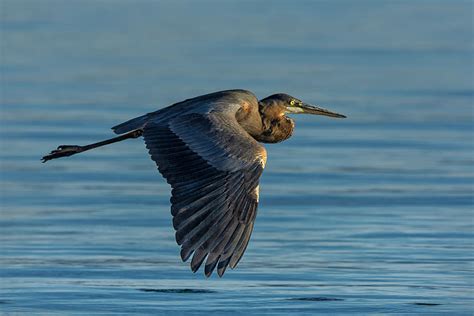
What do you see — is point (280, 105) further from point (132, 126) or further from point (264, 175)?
point (264, 175)

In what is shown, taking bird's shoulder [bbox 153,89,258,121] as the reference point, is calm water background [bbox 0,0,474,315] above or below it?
below

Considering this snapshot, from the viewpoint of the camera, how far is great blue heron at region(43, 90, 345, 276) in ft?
25.1

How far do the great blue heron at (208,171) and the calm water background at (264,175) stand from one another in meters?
1.13

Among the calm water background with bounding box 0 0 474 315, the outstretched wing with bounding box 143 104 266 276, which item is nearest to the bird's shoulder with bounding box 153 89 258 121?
the outstretched wing with bounding box 143 104 266 276

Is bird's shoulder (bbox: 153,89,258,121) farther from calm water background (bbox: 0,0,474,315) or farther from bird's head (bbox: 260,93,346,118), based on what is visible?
calm water background (bbox: 0,0,474,315)

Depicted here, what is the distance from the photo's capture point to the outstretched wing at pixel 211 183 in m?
Answer: 7.63

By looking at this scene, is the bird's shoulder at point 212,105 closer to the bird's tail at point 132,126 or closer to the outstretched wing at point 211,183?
the bird's tail at point 132,126

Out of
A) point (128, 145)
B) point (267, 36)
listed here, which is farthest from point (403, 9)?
point (128, 145)

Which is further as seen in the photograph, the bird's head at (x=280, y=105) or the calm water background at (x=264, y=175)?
the bird's head at (x=280, y=105)

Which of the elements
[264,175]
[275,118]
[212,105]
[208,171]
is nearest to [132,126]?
[212,105]

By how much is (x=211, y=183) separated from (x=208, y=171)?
134mm

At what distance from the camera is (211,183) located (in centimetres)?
797

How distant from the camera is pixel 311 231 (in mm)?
11523

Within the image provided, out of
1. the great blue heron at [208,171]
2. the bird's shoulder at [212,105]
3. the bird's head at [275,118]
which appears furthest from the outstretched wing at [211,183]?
the bird's head at [275,118]
